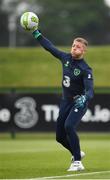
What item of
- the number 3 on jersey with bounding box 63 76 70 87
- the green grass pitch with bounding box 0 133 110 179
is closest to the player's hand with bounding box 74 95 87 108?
the number 3 on jersey with bounding box 63 76 70 87

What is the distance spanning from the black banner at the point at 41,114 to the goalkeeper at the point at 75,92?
12.4 metres

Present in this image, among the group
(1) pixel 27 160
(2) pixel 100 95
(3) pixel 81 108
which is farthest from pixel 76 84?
(2) pixel 100 95

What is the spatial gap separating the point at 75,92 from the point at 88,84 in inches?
16.3

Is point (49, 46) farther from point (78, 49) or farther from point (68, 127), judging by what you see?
point (68, 127)

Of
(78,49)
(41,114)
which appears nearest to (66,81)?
(78,49)

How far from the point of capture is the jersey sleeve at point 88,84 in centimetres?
1631

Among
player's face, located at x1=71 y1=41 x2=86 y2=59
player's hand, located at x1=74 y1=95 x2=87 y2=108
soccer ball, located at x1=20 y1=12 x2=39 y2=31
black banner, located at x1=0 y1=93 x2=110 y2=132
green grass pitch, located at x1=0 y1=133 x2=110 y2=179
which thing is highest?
soccer ball, located at x1=20 y1=12 x2=39 y2=31

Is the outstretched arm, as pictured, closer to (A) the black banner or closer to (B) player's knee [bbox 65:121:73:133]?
(B) player's knee [bbox 65:121:73:133]

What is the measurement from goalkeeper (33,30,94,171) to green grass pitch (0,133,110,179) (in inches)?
22.7

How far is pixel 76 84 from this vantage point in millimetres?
16625

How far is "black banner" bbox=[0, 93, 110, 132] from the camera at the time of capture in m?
29.2

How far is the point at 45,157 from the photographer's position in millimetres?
20531

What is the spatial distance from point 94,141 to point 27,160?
7.87 meters

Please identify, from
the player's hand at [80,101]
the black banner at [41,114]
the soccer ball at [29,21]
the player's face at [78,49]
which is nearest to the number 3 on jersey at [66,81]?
the player's hand at [80,101]
